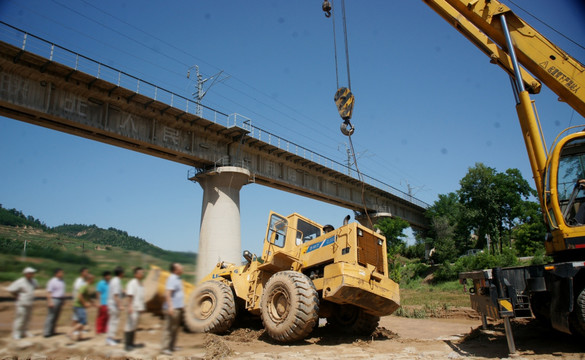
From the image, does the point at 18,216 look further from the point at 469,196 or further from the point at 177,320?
the point at 469,196

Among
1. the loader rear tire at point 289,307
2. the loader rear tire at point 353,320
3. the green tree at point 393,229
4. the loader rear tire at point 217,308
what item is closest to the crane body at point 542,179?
the loader rear tire at point 353,320

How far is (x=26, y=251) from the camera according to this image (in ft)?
4.30

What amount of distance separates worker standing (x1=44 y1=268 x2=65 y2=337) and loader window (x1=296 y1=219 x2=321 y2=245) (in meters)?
11.1

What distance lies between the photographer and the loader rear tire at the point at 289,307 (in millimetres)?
9398

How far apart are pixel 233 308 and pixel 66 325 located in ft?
35.2

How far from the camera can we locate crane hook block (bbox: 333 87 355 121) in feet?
42.0

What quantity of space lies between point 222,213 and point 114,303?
81.0 ft

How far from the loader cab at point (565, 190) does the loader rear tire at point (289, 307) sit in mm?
5743

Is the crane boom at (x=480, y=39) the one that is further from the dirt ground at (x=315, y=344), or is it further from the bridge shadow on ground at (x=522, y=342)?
the dirt ground at (x=315, y=344)

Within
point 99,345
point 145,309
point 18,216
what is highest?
point 18,216

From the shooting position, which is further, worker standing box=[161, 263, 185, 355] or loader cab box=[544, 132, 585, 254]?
loader cab box=[544, 132, 585, 254]

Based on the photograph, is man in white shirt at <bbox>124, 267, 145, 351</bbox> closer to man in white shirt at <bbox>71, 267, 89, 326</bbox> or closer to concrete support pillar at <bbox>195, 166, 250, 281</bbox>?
man in white shirt at <bbox>71, 267, 89, 326</bbox>

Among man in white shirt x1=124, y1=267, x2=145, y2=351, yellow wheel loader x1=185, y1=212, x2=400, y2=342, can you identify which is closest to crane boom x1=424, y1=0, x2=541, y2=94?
yellow wheel loader x1=185, y1=212, x2=400, y2=342

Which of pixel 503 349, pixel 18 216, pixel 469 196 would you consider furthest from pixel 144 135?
pixel 469 196
